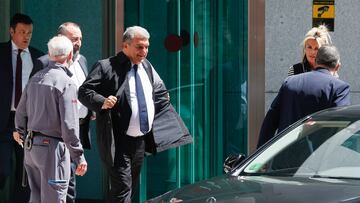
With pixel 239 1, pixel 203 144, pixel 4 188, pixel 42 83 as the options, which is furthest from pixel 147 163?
pixel 42 83

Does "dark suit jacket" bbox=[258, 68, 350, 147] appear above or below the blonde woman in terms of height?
below

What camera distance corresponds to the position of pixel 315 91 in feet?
24.6

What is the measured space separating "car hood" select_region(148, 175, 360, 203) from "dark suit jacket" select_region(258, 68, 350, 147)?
5.68ft

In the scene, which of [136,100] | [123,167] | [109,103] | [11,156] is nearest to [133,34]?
[136,100]

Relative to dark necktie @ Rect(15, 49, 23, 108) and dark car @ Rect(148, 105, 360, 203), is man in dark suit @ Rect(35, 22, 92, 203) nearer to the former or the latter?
dark necktie @ Rect(15, 49, 23, 108)

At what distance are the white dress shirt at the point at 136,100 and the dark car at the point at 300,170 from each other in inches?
57.9

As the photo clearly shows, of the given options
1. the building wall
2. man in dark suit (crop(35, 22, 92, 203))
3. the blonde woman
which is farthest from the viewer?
the building wall

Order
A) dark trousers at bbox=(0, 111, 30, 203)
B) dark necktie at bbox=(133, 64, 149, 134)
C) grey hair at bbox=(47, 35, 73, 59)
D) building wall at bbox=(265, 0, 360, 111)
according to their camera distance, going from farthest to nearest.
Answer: building wall at bbox=(265, 0, 360, 111), dark trousers at bbox=(0, 111, 30, 203), dark necktie at bbox=(133, 64, 149, 134), grey hair at bbox=(47, 35, 73, 59)

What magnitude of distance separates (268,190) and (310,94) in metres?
2.25

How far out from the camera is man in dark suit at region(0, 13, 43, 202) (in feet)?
28.5

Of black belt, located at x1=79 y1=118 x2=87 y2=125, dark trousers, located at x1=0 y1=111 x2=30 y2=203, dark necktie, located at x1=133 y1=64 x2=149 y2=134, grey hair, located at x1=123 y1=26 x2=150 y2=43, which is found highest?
grey hair, located at x1=123 y1=26 x2=150 y2=43

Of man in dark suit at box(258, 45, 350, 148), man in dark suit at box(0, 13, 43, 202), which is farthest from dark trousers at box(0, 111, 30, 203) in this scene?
man in dark suit at box(258, 45, 350, 148)

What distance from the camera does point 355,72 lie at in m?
10.5

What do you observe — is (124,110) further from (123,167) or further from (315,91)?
(315,91)
